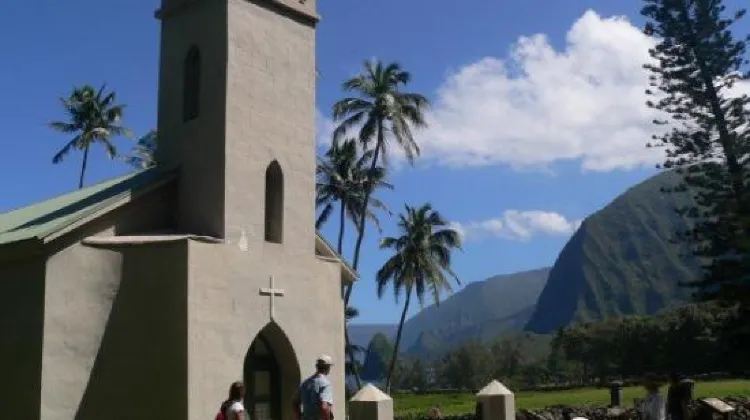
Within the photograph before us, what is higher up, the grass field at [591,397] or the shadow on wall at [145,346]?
the shadow on wall at [145,346]

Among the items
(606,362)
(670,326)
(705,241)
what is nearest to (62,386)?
(705,241)

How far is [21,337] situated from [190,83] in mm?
5506

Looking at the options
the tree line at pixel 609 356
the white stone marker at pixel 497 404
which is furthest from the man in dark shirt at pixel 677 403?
the tree line at pixel 609 356

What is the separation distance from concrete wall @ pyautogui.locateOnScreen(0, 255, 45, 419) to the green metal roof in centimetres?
60

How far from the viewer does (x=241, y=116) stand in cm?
1473

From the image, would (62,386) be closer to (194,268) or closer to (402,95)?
(194,268)

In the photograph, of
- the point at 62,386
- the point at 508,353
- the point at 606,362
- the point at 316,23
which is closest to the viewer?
the point at 62,386

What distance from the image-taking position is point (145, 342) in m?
13.5

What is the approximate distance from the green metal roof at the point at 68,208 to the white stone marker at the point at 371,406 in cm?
541

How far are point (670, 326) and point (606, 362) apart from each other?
27.4ft

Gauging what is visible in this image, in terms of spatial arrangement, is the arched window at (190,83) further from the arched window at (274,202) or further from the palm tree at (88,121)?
the palm tree at (88,121)

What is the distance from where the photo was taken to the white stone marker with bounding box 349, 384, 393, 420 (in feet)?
39.7

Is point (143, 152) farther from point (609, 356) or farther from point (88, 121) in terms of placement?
point (609, 356)

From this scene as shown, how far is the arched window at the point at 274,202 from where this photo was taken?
1536 centimetres
